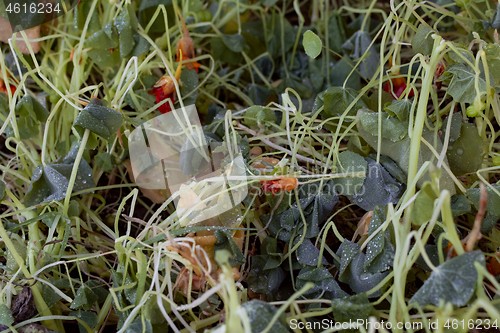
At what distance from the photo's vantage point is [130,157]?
808mm

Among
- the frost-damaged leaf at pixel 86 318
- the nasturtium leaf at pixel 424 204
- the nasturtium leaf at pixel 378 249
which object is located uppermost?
the nasturtium leaf at pixel 424 204

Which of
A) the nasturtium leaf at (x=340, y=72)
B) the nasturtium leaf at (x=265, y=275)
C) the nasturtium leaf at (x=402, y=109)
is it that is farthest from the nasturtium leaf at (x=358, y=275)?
the nasturtium leaf at (x=340, y=72)

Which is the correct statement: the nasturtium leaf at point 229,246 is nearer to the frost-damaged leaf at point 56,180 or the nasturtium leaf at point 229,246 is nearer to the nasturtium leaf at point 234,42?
the frost-damaged leaf at point 56,180

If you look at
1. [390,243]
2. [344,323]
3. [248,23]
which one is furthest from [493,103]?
[248,23]

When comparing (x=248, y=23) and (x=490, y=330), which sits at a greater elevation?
(x=248, y=23)

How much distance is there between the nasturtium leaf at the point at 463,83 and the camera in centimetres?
63

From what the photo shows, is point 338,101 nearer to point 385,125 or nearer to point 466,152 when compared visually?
point 385,125

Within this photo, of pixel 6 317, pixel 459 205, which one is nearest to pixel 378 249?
pixel 459 205

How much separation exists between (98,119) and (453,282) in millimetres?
639

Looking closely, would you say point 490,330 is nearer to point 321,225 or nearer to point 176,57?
point 321,225

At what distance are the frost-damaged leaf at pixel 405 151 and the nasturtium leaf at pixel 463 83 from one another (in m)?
0.08

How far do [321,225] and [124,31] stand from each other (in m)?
0.59

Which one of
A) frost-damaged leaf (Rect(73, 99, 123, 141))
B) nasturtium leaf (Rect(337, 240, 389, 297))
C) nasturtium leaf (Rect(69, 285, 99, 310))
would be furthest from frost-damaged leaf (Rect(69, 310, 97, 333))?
nasturtium leaf (Rect(337, 240, 389, 297))

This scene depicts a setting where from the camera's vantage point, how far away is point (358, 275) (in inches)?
24.1
